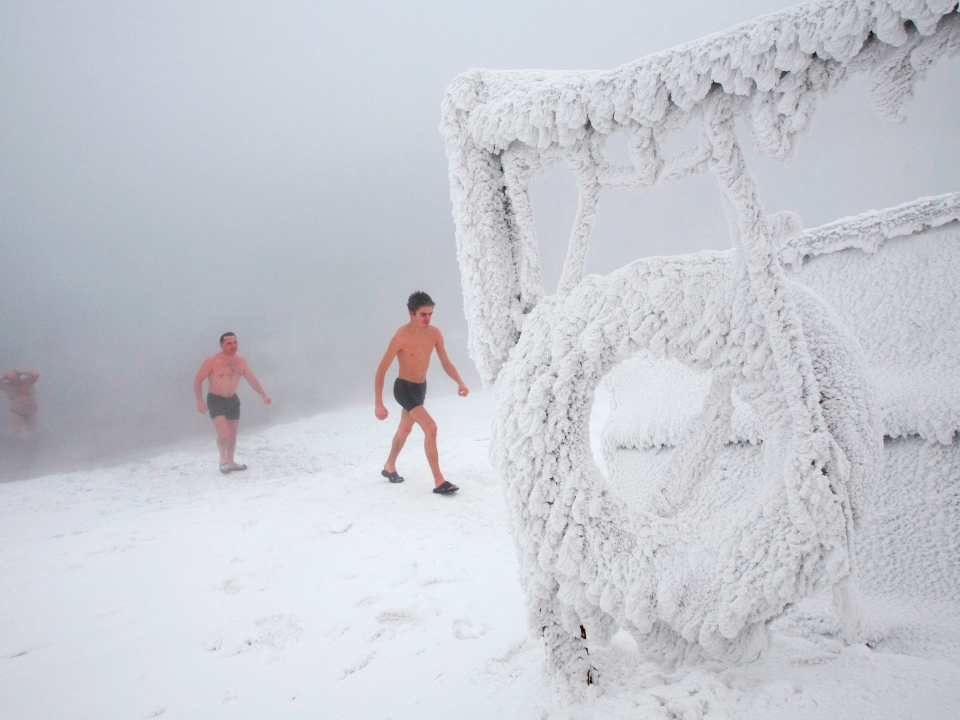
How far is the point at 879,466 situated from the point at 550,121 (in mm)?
707

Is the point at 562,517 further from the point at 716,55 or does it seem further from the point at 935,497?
the point at 935,497

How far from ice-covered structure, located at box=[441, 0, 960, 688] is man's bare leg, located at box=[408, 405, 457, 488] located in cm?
200

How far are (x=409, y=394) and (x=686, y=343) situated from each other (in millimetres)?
2471

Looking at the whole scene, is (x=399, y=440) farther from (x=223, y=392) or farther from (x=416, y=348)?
(x=223, y=392)

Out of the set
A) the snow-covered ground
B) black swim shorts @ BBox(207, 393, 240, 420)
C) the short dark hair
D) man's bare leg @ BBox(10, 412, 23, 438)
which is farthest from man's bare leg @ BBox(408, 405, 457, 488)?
man's bare leg @ BBox(10, 412, 23, 438)

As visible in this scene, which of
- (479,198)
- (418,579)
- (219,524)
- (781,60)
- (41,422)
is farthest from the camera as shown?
(41,422)

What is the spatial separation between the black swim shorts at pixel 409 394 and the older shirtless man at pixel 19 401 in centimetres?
416

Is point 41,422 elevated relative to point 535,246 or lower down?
lower down

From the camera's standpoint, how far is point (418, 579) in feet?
5.37

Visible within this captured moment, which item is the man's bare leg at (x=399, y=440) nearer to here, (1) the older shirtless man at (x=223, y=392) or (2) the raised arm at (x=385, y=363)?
(2) the raised arm at (x=385, y=363)

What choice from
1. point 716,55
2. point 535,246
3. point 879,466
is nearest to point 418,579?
point 535,246

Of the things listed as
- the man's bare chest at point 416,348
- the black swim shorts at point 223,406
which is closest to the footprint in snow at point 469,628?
the man's bare chest at point 416,348

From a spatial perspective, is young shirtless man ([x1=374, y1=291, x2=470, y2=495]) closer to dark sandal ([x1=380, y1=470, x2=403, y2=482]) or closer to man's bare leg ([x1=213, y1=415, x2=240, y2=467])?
dark sandal ([x1=380, y1=470, x2=403, y2=482])

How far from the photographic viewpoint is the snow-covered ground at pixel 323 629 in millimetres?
789
